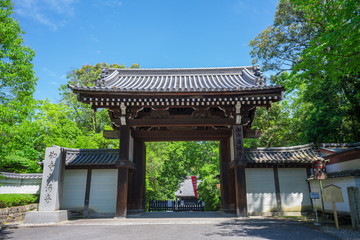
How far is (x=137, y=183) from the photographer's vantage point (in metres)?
11.5

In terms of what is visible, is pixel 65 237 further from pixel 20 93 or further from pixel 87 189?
pixel 20 93

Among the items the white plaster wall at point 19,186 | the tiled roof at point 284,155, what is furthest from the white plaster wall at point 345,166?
the white plaster wall at point 19,186

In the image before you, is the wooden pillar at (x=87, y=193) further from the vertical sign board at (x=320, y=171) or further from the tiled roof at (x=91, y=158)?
the vertical sign board at (x=320, y=171)

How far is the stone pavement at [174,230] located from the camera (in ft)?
19.6

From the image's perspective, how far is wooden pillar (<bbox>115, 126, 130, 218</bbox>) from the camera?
29.5ft

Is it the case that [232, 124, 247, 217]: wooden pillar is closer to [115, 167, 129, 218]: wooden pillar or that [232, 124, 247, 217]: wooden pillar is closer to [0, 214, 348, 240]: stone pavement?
[0, 214, 348, 240]: stone pavement

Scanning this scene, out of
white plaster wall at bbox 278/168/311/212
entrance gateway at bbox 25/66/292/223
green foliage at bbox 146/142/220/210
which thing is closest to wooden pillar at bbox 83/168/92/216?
entrance gateway at bbox 25/66/292/223

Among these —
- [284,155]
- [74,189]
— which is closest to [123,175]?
[74,189]

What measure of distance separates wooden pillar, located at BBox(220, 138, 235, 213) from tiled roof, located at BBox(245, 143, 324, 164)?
3.53 ft

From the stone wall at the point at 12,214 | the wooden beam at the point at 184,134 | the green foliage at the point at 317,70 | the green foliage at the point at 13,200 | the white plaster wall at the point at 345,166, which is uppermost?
the green foliage at the point at 317,70

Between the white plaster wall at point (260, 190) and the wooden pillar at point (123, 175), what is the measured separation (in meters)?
5.46

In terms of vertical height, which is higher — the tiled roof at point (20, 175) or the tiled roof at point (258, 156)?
the tiled roof at point (258, 156)

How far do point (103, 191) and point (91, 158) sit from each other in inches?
71.3

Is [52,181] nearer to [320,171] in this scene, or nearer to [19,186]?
[19,186]
